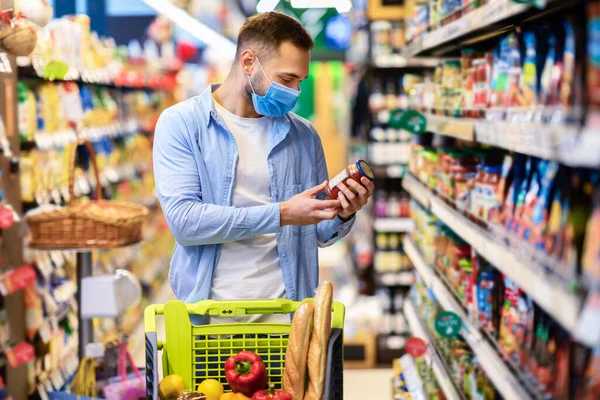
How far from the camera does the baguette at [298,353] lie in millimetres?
2248

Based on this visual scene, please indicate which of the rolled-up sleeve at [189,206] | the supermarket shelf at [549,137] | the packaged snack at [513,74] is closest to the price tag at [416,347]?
the supermarket shelf at [549,137]

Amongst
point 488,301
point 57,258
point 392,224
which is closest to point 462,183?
point 488,301

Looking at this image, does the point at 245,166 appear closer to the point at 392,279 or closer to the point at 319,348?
the point at 319,348

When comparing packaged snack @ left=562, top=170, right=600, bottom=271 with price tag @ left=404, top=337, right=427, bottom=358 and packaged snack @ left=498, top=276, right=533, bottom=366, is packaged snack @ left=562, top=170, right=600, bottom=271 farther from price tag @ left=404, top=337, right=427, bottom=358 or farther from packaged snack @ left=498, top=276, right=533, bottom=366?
price tag @ left=404, top=337, right=427, bottom=358

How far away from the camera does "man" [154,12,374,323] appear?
106 inches

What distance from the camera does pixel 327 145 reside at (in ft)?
59.7

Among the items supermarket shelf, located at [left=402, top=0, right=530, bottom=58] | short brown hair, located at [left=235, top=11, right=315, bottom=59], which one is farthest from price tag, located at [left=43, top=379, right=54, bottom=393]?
supermarket shelf, located at [left=402, top=0, right=530, bottom=58]

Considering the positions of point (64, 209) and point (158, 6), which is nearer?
point (64, 209)

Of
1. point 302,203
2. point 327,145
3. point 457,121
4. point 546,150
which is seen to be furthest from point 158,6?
point 327,145

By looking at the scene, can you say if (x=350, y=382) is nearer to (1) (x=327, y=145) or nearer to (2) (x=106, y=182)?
(2) (x=106, y=182)

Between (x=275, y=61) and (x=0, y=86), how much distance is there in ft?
6.32

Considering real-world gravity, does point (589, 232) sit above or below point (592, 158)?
below

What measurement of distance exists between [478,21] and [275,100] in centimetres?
71

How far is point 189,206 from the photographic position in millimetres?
2572
